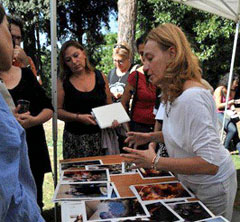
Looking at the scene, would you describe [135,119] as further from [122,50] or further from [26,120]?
[26,120]

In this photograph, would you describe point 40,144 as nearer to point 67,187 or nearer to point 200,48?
point 67,187

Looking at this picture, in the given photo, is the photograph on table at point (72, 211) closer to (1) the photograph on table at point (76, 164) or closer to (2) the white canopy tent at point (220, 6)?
(1) the photograph on table at point (76, 164)

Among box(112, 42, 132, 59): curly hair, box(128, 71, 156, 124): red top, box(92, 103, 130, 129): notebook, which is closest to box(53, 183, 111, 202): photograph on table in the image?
box(92, 103, 130, 129): notebook

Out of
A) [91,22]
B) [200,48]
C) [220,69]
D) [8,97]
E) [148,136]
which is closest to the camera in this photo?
[8,97]

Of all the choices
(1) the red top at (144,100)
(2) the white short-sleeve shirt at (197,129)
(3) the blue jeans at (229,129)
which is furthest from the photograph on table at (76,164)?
(3) the blue jeans at (229,129)

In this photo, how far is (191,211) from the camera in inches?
45.6

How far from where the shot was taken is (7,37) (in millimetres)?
789

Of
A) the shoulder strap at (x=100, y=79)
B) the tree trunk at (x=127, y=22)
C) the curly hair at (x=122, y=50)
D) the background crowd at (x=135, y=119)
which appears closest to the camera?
the background crowd at (x=135, y=119)

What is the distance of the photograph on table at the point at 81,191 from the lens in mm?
1285

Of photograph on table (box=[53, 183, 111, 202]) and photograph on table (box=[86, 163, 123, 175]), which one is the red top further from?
photograph on table (box=[53, 183, 111, 202])

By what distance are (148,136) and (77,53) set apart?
3.35ft

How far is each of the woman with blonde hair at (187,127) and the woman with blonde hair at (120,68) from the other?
1.70m

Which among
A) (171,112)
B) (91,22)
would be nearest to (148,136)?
(171,112)

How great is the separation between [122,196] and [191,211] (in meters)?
0.32
